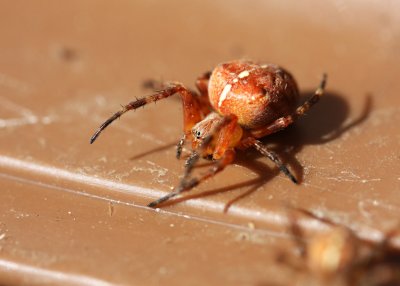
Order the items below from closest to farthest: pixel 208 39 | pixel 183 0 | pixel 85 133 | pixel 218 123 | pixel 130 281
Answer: pixel 130 281 → pixel 218 123 → pixel 85 133 → pixel 208 39 → pixel 183 0

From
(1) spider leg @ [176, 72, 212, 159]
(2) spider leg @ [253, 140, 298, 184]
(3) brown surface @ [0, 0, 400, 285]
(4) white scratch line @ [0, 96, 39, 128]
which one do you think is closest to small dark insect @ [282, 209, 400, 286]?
(3) brown surface @ [0, 0, 400, 285]

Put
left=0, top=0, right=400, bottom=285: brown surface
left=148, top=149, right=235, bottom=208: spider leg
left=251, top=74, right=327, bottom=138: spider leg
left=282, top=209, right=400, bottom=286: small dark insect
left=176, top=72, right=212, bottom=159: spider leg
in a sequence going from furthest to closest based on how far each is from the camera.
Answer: left=176, top=72, right=212, bottom=159: spider leg, left=251, top=74, right=327, bottom=138: spider leg, left=148, top=149, right=235, bottom=208: spider leg, left=0, top=0, right=400, bottom=285: brown surface, left=282, top=209, right=400, bottom=286: small dark insect

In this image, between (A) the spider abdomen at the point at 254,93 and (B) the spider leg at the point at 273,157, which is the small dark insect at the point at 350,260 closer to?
(B) the spider leg at the point at 273,157

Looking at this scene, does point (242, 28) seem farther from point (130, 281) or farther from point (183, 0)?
point (130, 281)

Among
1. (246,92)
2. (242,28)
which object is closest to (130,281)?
(246,92)

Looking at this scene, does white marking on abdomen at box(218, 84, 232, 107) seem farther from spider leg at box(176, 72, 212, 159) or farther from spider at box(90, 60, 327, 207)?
spider leg at box(176, 72, 212, 159)
